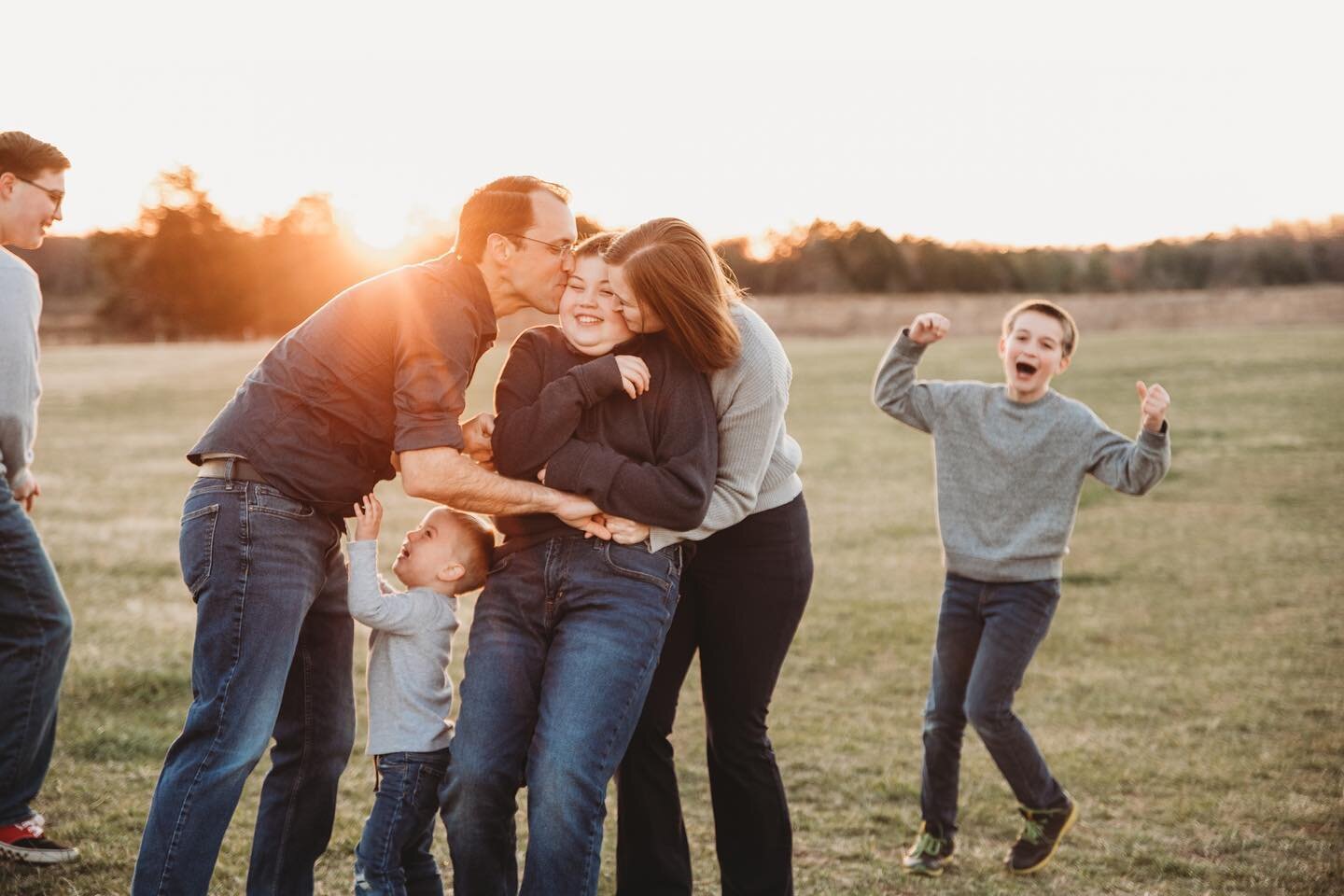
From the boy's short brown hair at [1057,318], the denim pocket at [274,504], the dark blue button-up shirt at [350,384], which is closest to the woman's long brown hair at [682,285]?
the dark blue button-up shirt at [350,384]

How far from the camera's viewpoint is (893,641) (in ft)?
27.7

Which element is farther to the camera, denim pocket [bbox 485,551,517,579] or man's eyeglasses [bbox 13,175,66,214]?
man's eyeglasses [bbox 13,175,66,214]

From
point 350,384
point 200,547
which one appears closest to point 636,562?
point 350,384

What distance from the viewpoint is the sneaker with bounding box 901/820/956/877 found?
4.59m

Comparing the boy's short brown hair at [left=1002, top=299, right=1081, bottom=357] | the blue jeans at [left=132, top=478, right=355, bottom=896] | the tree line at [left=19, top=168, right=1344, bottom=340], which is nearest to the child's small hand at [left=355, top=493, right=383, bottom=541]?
the blue jeans at [left=132, top=478, right=355, bottom=896]

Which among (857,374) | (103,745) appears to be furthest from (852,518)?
(857,374)

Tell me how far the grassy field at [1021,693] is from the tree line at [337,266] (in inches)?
2344

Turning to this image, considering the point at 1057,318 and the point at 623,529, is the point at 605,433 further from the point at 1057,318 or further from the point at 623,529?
the point at 1057,318

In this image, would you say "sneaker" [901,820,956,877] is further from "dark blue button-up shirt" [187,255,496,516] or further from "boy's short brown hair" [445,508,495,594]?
"dark blue button-up shirt" [187,255,496,516]

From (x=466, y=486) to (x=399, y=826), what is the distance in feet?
3.30

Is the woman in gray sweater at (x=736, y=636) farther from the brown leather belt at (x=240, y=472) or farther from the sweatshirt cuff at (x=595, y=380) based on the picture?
the brown leather belt at (x=240, y=472)

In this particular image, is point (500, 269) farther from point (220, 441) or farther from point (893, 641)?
point (893, 641)

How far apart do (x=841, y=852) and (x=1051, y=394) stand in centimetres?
206

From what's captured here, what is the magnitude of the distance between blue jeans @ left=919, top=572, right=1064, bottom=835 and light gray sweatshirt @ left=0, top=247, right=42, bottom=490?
3530mm
